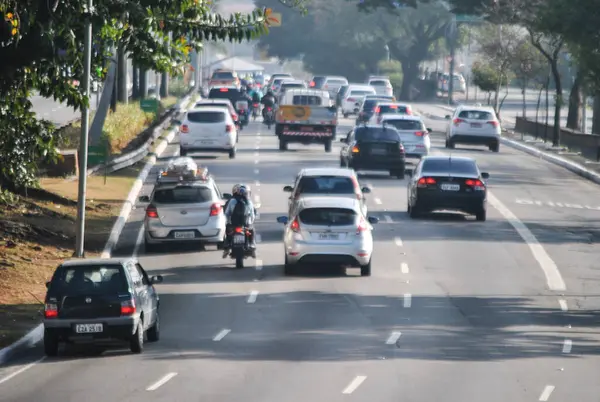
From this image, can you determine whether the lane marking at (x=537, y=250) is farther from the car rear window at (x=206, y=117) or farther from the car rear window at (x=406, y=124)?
the car rear window at (x=206, y=117)

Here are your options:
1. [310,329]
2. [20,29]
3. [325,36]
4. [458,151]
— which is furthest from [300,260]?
[325,36]

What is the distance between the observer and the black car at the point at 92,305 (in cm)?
1980

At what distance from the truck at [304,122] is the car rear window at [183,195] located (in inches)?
938

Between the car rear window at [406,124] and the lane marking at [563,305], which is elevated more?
the car rear window at [406,124]

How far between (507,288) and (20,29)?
11188 millimetres

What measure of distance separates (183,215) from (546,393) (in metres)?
14.8

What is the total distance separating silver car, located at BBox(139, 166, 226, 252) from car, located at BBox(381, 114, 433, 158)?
20527mm

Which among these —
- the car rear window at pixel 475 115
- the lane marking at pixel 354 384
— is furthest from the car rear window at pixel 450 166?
the car rear window at pixel 475 115

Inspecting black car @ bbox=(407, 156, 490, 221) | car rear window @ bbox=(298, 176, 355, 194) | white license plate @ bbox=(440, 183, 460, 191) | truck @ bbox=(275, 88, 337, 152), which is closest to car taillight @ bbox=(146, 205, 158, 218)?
car rear window @ bbox=(298, 176, 355, 194)

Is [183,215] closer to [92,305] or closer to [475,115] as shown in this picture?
[92,305]

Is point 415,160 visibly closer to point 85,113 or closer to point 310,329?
point 85,113

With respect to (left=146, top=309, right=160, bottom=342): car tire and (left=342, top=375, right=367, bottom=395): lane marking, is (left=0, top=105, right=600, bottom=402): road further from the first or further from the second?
(left=146, top=309, right=160, bottom=342): car tire

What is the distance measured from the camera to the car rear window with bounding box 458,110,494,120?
60.6 m

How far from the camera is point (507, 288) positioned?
27.8 metres
